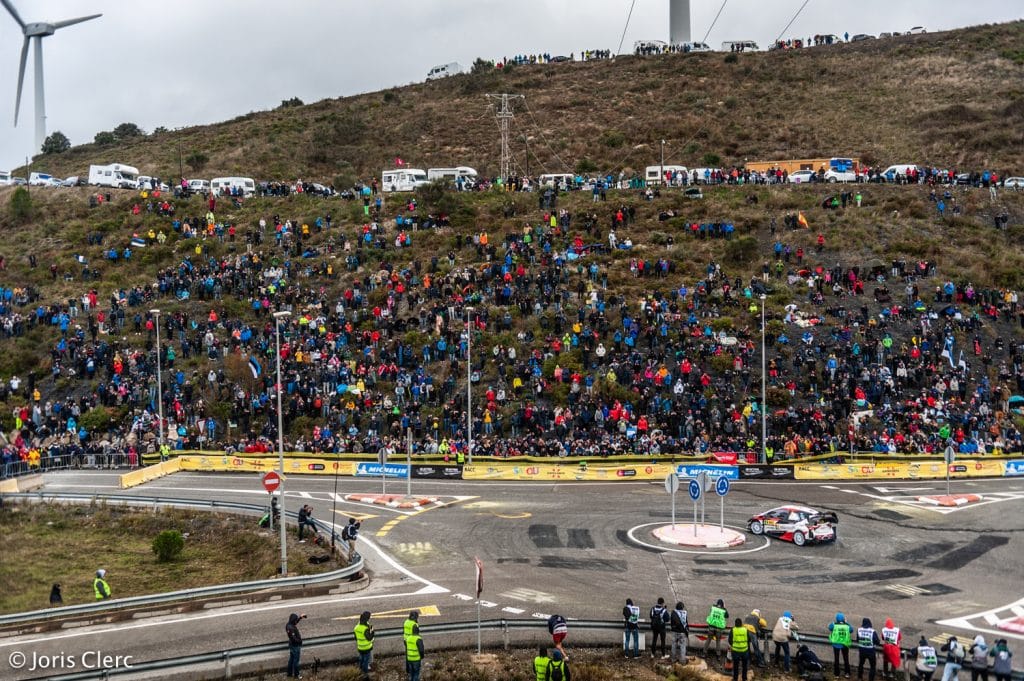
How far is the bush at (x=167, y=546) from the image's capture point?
1318 inches

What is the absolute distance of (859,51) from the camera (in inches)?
4828

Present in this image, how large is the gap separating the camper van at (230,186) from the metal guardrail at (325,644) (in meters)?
70.1

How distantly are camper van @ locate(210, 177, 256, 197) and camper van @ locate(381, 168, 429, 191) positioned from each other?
1302cm

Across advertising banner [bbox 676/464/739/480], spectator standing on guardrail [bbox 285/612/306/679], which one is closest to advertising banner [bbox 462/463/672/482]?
advertising banner [bbox 676/464/739/480]

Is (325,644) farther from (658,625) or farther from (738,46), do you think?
(738,46)

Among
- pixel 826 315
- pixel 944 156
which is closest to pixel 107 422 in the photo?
pixel 826 315

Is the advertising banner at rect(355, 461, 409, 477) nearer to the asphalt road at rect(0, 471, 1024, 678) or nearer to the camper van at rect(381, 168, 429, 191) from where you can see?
the asphalt road at rect(0, 471, 1024, 678)

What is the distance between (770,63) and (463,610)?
113 m

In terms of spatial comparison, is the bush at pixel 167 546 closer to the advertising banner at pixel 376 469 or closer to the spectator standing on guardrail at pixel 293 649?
the advertising banner at pixel 376 469

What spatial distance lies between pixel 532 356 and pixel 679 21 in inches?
3585

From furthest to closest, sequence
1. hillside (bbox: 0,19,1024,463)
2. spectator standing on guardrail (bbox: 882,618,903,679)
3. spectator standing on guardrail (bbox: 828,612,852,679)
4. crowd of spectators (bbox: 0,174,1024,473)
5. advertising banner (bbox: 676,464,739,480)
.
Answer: hillside (bbox: 0,19,1024,463) → crowd of spectators (bbox: 0,174,1024,473) → advertising banner (bbox: 676,464,739,480) → spectator standing on guardrail (bbox: 828,612,852,679) → spectator standing on guardrail (bbox: 882,618,903,679)

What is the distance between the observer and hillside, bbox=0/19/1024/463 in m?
49.3

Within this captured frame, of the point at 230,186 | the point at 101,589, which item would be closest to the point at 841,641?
the point at 101,589

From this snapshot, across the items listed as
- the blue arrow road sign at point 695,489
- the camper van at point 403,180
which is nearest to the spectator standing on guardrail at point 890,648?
the blue arrow road sign at point 695,489
